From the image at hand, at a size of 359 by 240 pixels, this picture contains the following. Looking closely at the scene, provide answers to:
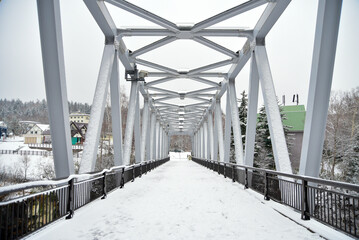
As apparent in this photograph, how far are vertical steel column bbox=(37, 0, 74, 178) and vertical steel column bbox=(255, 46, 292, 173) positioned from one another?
614 cm

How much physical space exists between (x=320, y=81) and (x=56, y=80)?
5933 millimetres

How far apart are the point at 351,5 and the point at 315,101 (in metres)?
2.37

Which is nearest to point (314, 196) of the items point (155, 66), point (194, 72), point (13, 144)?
point (155, 66)

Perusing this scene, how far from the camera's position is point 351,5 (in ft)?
18.3

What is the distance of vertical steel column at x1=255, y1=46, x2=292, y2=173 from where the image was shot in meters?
7.73

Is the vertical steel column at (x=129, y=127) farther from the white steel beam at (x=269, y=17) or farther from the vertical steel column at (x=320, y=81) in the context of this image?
the vertical steel column at (x=320, y=81)

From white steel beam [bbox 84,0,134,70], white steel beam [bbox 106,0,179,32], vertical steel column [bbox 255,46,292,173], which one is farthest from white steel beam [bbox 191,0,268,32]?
white steel beam [bbox 84,0,134,70]

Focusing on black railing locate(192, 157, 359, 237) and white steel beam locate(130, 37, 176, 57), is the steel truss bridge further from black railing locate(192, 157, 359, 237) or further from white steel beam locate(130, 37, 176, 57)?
black railing locate(192, 157, 359, 237)

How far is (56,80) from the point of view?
5633 millimetres

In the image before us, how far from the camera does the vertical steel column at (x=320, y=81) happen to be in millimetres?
5109

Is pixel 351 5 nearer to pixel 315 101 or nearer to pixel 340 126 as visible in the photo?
pixel 315 101

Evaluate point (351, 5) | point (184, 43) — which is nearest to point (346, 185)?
point (351, 5)

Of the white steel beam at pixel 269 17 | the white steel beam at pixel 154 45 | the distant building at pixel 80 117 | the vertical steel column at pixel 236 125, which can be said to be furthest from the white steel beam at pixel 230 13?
the distant building at pixel 80 117

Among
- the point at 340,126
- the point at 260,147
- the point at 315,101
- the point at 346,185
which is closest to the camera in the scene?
the point at 346,185
